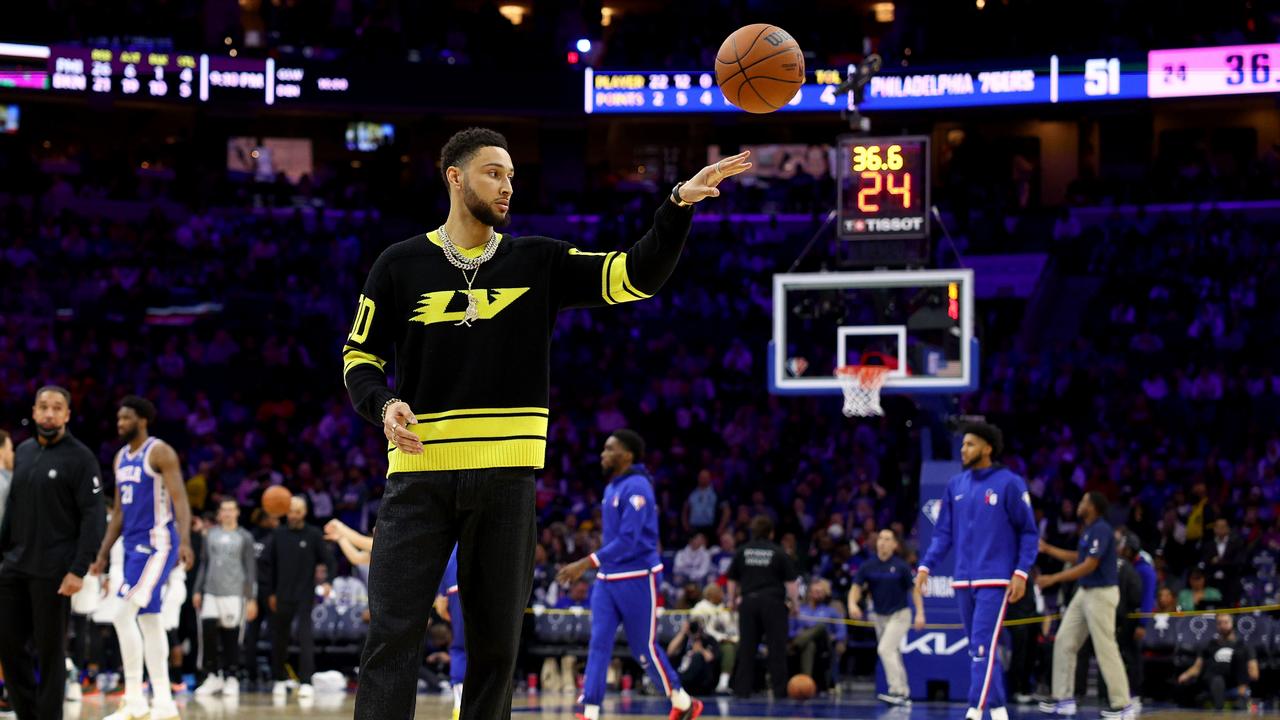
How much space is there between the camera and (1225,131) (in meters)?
33.2

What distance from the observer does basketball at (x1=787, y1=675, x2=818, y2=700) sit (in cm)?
1759

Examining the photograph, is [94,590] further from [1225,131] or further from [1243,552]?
[1225,131]

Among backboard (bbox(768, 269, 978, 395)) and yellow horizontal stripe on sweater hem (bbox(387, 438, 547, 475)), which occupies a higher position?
backboard (bbox(768, 269, 978, 395))

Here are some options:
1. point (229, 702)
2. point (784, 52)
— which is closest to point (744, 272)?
point (229, 702)

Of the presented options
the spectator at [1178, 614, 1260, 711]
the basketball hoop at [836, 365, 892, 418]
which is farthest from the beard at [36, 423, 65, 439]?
the spectator at [1178, 614, 1260, 711]

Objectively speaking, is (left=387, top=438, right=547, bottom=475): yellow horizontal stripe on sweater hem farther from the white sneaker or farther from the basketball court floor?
the white sneaker

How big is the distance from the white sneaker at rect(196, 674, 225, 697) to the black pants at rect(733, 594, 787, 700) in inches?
229

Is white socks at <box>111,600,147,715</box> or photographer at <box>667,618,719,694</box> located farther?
photographer at <box>667,618,719,694</box>

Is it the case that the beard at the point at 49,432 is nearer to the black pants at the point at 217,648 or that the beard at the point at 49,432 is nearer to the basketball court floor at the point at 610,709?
the basketball court floor at the point at 610,709

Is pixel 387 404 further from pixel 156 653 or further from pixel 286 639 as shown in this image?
pixel 286 639

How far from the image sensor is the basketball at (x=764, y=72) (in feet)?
21.5

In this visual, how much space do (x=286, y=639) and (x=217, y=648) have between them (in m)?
0.99

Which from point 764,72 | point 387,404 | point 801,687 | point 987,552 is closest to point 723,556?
point 801,687

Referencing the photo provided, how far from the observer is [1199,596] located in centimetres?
1884
